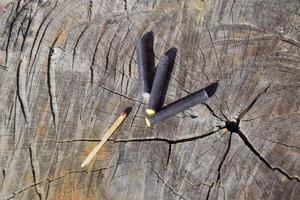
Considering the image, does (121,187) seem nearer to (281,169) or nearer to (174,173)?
(174,173)

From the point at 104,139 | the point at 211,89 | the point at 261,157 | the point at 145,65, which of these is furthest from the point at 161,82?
the point at 261,157

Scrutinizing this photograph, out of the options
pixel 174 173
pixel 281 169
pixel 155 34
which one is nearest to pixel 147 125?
pixel 174 173

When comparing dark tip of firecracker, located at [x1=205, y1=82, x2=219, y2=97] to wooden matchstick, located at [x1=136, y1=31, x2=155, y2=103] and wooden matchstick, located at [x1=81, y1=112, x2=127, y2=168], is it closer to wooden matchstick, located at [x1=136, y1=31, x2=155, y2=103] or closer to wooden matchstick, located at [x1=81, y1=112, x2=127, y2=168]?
wooden matchstick, located at [x1=136, y1=31, x2=155, y2=103]

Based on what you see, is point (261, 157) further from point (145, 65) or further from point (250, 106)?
point (145, 65)

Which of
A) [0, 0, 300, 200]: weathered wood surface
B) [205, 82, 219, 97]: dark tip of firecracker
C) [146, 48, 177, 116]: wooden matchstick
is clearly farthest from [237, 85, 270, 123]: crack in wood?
[146, 48, 177, 116]: wooden matchstick

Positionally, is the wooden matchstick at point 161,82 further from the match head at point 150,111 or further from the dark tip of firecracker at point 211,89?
the dark tip of firecracker at point 211,89
